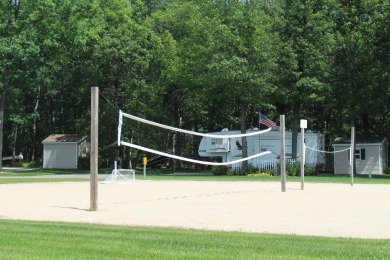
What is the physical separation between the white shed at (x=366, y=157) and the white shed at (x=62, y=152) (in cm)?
2302

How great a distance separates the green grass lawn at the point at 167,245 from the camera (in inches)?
274

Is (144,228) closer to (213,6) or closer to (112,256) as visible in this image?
(112,256)

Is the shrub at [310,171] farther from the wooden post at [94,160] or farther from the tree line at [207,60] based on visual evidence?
the wooden post at [94,160]

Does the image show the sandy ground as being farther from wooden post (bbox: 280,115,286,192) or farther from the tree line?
the tree line

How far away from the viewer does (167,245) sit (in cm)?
782

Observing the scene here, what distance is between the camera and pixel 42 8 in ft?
139

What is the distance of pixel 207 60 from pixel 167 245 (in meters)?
32.9

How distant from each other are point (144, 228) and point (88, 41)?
38.1 meters

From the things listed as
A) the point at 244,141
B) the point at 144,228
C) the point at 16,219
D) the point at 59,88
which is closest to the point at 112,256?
the point at 144,228

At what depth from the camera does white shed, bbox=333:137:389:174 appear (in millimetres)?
42375

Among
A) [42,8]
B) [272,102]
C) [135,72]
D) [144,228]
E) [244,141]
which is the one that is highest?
[42,8]

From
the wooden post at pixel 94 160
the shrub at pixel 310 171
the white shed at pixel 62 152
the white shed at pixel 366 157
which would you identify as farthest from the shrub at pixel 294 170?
the wooden post at pixel 94 160

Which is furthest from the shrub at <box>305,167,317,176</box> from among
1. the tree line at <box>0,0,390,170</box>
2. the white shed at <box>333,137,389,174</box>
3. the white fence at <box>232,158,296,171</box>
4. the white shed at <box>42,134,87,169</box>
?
the white shed at <box>42,134,87,169</box>

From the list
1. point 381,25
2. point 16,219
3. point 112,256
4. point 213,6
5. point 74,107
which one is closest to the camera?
point 112,256
